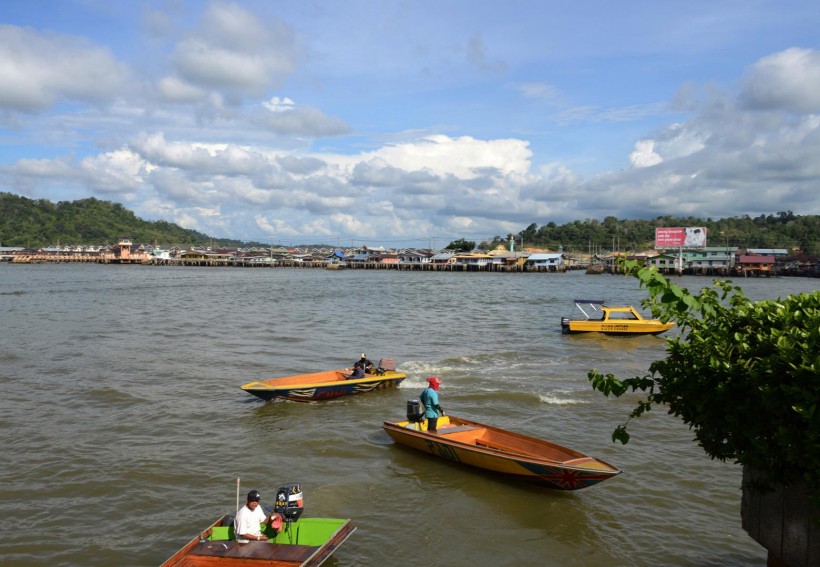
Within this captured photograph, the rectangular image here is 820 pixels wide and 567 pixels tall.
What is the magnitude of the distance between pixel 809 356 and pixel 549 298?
53181 millimetres

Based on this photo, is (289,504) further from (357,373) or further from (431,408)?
(357,373)

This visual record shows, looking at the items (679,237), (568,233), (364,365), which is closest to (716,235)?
(568,233)

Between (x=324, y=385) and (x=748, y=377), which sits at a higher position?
(x=748, y=377)

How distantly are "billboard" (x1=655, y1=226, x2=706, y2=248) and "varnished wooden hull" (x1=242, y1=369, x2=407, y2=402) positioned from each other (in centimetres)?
9813

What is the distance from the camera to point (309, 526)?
8.72 m

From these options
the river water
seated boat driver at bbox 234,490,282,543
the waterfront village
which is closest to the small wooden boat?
the river water

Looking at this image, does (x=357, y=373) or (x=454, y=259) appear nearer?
(x=357, y=373)

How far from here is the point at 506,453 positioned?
1141 cm

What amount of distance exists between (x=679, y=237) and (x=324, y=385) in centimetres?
10258

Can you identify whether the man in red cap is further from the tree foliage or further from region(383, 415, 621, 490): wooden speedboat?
the tree foliage

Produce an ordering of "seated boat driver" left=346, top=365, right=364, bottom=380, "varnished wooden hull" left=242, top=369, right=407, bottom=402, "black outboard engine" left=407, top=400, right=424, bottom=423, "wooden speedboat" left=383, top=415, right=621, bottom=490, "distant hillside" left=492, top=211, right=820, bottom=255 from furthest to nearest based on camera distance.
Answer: "distant hillside" left=492, top=211, right=820, bottom=255 → "seated boat driver" left=346, top=365, right=364, bottom=380 → "varnished wooden hull" left=242, top=369, right=407, bottom=402 → "black outboard engine" left=407, top=400, right=424, bottom=423 → "wooden speedboat" left=383, top=415, right=621, bottom=490

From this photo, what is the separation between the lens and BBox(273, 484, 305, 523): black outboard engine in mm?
8570

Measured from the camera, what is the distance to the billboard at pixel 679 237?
345ft

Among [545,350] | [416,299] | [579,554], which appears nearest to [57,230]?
[416,299]
